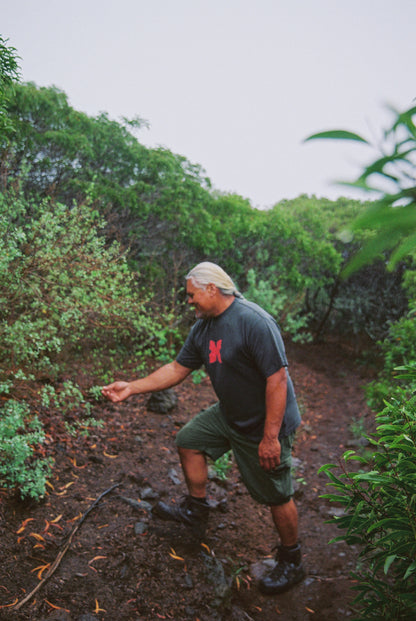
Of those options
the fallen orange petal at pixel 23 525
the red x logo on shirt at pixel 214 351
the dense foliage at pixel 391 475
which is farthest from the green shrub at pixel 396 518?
the fallen orange petal at pixel 23 525

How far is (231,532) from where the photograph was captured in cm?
364

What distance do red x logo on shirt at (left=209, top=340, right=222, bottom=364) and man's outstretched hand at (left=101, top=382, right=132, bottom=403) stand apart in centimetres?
68


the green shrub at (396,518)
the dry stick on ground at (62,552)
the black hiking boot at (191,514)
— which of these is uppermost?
the green shrub at (396,518)

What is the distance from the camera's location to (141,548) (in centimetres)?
310

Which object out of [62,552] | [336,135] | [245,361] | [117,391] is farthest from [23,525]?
[336,135]

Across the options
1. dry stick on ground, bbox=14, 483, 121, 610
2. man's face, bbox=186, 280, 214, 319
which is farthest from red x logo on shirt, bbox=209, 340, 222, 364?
dry stick on ground, bbox=14, 483, 121, 610

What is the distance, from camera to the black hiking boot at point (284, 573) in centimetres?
295

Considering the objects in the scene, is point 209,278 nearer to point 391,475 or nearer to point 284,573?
point 391,475

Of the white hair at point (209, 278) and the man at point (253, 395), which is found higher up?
the white hair at point (209, 278)

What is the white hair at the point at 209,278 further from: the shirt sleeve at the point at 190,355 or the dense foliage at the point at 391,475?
the dense foliage at the point at 391,475

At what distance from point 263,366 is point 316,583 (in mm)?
1658

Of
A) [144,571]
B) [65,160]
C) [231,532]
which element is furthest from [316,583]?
[65,160]

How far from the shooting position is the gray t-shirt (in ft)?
9.11

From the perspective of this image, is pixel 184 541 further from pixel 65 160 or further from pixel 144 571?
pixel 65 160
